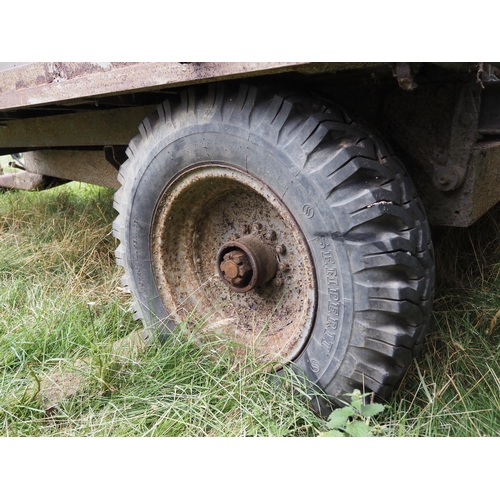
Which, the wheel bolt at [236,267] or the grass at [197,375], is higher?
the wheel bolt at [236,267]

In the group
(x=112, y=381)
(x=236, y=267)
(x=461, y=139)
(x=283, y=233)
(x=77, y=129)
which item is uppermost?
(x=77, y=129)

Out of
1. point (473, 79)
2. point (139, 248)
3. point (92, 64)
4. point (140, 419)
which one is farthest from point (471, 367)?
point (92, 64)

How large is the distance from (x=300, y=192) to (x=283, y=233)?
0.42 meters

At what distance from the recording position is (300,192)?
59.9 inches

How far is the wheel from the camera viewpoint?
146cm

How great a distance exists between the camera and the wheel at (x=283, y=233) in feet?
4.78

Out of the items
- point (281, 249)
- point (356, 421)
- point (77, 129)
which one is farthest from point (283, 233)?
point (77, 129)

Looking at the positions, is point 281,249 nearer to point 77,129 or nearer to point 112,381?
point 112,381

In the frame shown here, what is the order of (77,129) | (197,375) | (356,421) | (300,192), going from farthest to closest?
1. (77,129)
2. (197,375)
3. (300,192)
4. (356,421)

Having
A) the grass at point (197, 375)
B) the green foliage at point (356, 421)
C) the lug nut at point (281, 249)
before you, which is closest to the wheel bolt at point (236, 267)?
the lug nut at point (281, 249)

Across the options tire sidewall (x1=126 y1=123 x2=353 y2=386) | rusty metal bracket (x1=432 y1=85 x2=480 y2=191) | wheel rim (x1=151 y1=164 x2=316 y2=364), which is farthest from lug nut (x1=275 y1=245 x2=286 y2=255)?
rusty metal bracket (x1=432 y1=85 x2=480 y2=191)

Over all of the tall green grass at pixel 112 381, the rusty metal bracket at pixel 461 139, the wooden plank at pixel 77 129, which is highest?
Result: the wooden plank at pixel 77 129

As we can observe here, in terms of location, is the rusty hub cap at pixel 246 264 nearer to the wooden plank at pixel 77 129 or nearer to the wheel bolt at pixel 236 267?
the wheel bolt at pixel 236 267

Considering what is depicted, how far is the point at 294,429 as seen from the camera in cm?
152
